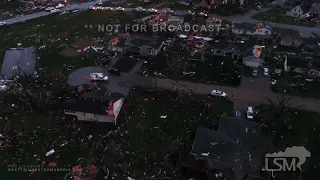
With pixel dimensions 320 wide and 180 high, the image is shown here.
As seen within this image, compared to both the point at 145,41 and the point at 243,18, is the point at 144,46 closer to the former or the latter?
the point at 145,41

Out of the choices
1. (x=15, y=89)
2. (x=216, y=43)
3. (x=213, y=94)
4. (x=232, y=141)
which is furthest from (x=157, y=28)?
(x=232, y=141)

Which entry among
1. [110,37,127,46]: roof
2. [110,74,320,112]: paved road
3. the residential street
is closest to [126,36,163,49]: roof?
[110,37,127,46]: roof

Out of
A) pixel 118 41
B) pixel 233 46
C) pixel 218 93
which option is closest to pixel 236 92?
pixel 218 93

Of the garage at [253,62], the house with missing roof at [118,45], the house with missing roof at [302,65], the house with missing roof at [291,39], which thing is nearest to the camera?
the house with missing roof at [302,65]

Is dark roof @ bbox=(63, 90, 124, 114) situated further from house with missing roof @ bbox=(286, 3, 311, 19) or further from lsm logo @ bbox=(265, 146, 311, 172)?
house with missing roof @ bbox=(286, 3, 311, 19)

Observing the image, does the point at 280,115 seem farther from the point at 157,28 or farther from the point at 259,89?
the point at 157,28

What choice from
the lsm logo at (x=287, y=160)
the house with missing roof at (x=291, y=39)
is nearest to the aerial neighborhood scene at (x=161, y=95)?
the lsm logo at (x=287, y=160)

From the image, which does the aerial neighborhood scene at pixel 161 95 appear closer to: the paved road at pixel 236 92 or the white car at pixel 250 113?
the paved road at pixel 236 92

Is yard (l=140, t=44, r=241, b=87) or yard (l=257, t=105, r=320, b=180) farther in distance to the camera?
yard (l=140, t=44, r=241, b=87)
